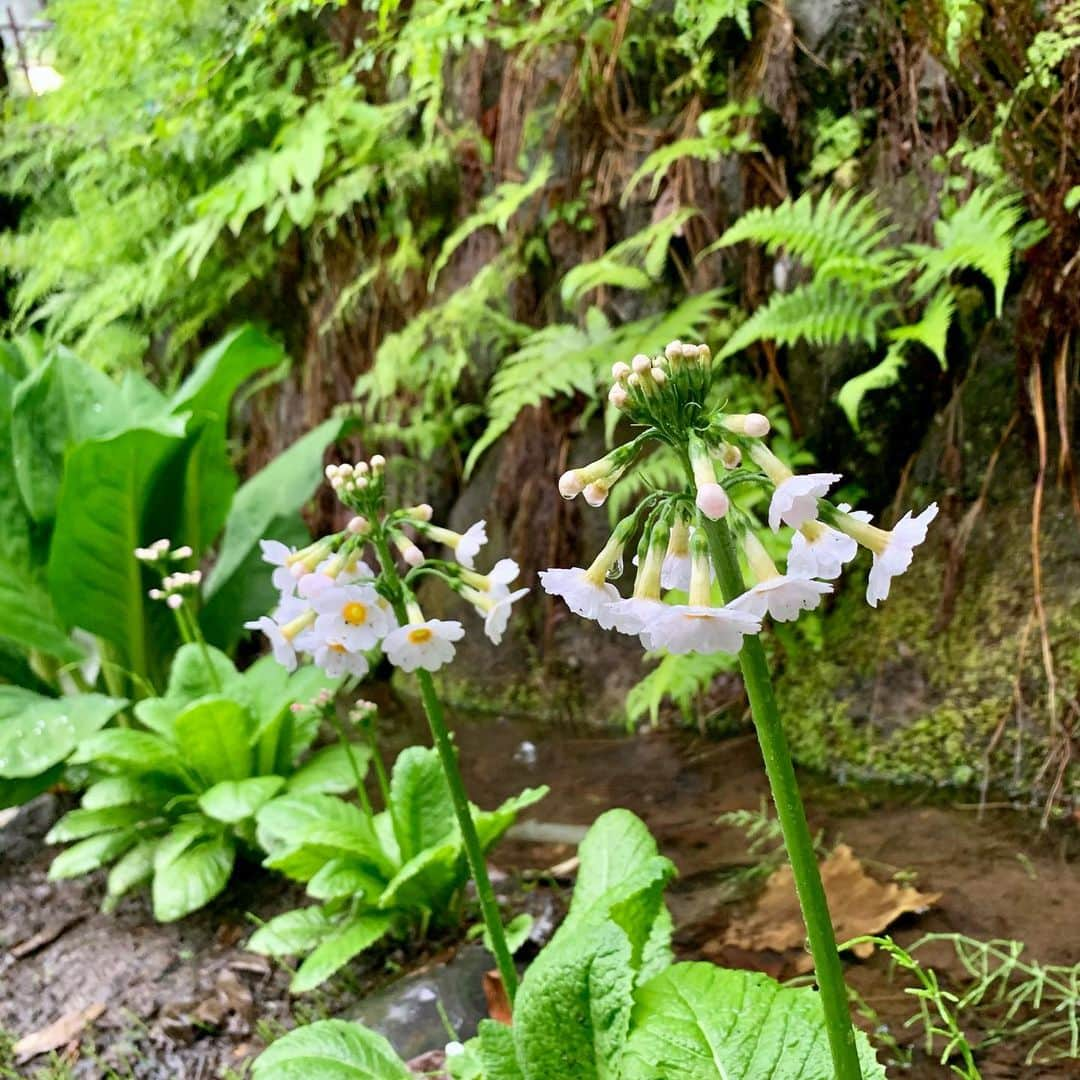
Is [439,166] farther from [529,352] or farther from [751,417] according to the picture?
[751,417]

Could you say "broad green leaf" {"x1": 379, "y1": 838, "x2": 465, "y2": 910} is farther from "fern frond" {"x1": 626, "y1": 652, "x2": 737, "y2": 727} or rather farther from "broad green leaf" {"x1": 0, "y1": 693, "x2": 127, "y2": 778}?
"broad green leaf" {"x1": 0, "y1": 693, "x2": 127, "y2": 778}

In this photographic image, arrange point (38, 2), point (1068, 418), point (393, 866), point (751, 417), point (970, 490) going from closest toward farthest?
point (751, 417) < point (393, 866) < point (1068, 418) < point (970, 490) < point (38, 2)

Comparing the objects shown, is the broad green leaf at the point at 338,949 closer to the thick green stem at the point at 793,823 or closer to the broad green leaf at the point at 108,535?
the thick green stem at the point at 793,823

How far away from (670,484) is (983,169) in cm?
124

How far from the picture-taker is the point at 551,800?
2.93 metres

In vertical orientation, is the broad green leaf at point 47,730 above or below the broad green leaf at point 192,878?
above

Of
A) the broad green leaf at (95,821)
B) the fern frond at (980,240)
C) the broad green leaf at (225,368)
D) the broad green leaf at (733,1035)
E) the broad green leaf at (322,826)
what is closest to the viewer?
the broad green leaf at (733,1035)

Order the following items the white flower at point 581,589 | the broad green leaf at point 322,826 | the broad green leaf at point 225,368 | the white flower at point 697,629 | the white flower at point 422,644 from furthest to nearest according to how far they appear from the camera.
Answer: the broad green leaf at point 225,368
the broad green leaf at point 322,826
the white flower at point 422,644
the white flower at point 581,589
the white flower at point 697,629

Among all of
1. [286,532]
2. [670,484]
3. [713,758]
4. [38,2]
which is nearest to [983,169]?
[670,484]

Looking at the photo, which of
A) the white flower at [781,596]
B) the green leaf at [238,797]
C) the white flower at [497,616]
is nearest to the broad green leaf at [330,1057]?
the white flower at [497,616]

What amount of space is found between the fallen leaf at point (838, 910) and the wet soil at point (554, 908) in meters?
0.04

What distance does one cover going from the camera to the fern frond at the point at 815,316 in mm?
2684

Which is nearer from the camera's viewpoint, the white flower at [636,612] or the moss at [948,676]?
the white flower at [636,612]

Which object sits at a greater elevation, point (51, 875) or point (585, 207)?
point (585, 207)
